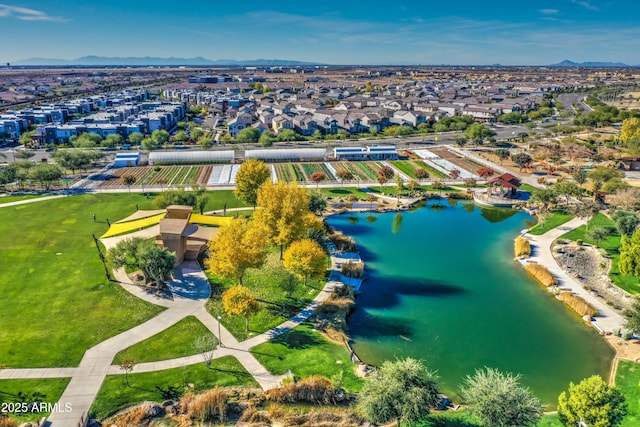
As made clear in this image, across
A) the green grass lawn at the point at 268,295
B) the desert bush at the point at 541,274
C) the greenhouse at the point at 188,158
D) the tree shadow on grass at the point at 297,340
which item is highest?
the greenhouse at the point at 188,158

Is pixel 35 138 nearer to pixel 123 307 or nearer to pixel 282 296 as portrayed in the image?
pixel 123 307

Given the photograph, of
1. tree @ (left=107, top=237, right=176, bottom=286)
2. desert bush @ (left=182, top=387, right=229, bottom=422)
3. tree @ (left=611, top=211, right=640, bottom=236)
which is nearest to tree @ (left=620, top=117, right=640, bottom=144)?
tree @ (left=611, top=211, right=640, bottom=236)

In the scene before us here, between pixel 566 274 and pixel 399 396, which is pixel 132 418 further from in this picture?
pixel 566 274

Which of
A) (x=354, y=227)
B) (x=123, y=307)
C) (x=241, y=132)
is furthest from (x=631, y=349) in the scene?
(x=241, y=132)

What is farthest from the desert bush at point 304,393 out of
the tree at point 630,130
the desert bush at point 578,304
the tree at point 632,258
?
the tree at point 630,130

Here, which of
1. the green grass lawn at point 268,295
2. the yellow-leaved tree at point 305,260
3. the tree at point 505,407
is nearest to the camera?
the tree at point 505,407

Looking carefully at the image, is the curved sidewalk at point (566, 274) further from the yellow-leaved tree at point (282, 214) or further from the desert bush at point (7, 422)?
the desert bush at point (7, 422)

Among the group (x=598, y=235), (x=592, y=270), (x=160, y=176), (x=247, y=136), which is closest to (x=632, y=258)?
(x=592, y=270)

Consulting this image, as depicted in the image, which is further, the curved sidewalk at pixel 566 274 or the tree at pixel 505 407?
the curved sidewalk at pixel 566 274
